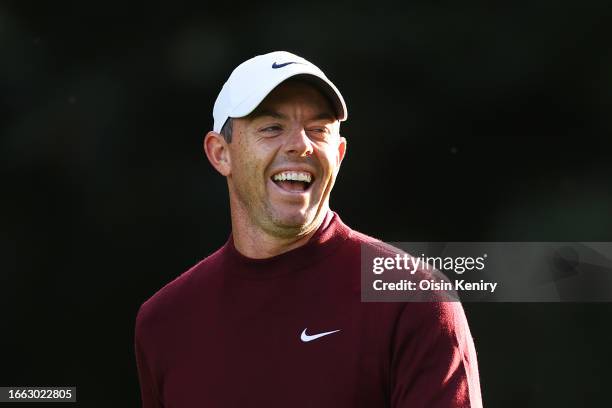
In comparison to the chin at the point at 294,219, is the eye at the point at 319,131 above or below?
above

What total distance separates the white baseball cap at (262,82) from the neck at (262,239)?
37cm

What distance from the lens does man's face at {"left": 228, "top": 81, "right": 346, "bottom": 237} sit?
354cm

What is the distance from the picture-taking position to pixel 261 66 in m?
3.69

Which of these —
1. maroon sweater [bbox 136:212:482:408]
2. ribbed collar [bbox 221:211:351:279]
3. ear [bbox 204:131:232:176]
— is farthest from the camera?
ear [bbox 204:131:232:176]

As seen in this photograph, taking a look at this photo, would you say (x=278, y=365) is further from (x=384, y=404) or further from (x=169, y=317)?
(x=169, y=317)

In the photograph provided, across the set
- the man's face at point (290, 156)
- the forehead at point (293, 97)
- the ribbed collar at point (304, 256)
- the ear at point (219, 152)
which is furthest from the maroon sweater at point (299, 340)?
the forehead at point (293, 97)

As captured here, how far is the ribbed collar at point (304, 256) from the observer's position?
366 centimetres

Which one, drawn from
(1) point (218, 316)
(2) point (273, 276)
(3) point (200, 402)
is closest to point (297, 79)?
→ (2) point (273, 276)

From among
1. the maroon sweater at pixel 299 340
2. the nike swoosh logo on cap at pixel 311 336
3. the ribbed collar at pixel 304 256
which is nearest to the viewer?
the maroon sweater at pixel 299 340

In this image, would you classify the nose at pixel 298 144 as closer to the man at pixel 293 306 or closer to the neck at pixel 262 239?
the man at pixel 293 306

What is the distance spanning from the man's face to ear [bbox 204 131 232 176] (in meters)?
0.16

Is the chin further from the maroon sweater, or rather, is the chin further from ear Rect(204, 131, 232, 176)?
ear Rect(204, 131, 232, 176)

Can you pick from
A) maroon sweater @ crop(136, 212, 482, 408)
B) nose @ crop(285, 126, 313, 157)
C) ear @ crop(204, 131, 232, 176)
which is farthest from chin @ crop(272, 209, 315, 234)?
ear @ crop(204, 131, 232, 176)

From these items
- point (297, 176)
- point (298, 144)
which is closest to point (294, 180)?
point (297, 176)
